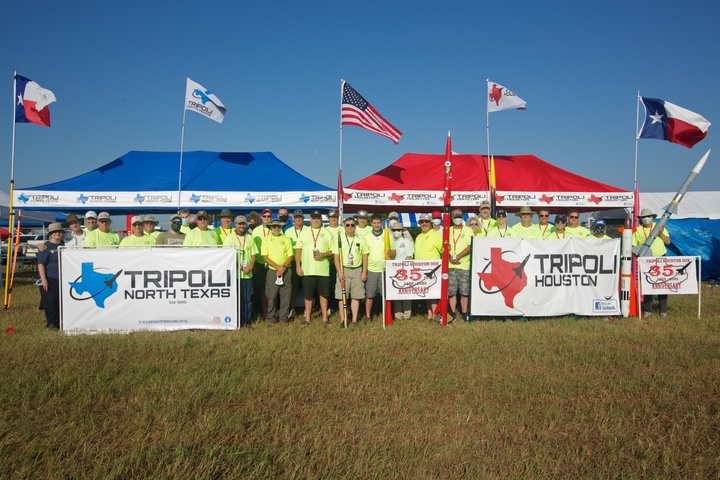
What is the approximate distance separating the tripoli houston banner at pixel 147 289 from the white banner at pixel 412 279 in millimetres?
2701

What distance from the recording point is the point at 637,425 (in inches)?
156

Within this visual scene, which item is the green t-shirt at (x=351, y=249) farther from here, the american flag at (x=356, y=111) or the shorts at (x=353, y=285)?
the american flag at (x=356, y=111)

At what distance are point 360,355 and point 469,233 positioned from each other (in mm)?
3816

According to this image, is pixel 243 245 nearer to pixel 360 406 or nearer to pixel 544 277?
pixel 360 406

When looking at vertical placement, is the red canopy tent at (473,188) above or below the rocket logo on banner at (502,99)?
below

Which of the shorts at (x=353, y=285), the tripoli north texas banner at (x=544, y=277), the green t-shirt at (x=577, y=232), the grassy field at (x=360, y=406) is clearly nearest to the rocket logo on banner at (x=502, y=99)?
the green t-shirt at (x=577, y=232)

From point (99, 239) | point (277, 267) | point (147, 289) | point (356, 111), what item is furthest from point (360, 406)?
point (356, 111)

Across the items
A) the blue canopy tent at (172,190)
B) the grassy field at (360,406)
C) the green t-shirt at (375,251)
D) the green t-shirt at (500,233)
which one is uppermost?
the blue canopy tent at (172,190)

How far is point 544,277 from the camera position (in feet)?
28.1

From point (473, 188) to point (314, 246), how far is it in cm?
639

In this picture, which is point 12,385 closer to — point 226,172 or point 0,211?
point 226,172

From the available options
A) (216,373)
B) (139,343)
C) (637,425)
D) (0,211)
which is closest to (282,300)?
(139,343)

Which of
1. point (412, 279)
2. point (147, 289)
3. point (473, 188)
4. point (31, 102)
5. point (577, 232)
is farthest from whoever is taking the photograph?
point (473, 188)

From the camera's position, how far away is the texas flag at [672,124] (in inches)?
444
